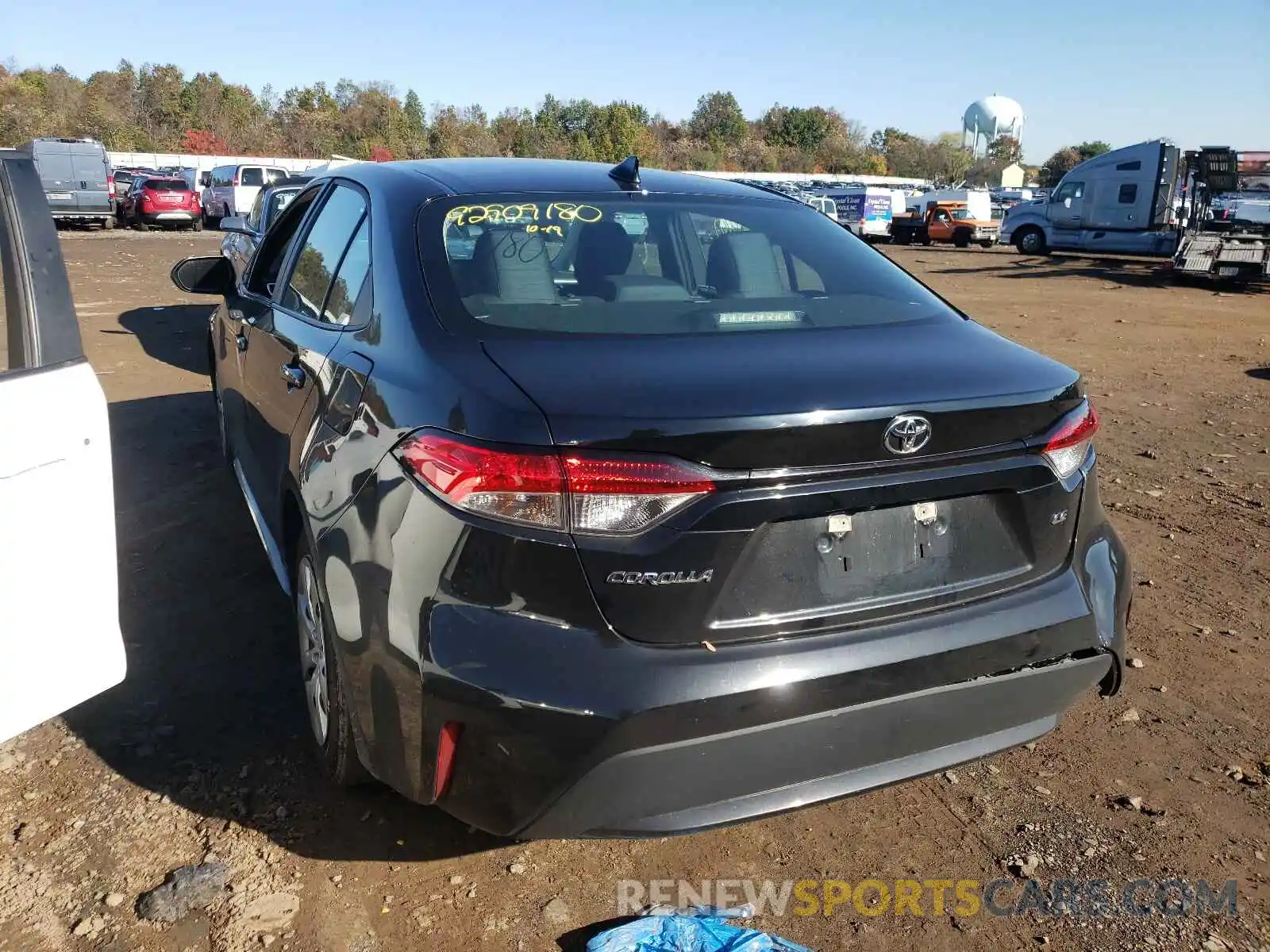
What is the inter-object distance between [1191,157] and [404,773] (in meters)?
25.3

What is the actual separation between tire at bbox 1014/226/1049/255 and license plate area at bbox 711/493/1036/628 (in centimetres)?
2734

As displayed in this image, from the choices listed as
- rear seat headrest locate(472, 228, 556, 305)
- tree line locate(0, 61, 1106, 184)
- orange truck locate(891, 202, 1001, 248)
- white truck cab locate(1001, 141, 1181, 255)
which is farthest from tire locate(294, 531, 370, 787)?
tree line locate(0, 61, 1106, 184)

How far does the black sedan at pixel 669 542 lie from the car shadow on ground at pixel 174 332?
7.15 metres

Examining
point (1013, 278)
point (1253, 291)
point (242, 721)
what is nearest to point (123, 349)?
point (242, 721)

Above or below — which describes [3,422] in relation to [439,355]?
below

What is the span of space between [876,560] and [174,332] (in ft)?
34.5

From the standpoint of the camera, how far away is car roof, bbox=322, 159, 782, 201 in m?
3.01

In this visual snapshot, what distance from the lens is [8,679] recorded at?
2205 millimetres

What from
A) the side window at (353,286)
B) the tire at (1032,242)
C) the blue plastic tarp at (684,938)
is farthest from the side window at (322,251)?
the tire at (1032,242)

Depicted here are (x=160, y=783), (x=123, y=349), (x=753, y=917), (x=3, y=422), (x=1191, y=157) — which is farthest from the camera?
(x=1191, y=157)

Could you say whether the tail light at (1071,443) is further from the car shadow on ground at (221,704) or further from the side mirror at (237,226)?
the side mirror at (237,226)

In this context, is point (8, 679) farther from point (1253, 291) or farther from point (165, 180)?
point (165, 180)

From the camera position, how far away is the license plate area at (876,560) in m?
2.09

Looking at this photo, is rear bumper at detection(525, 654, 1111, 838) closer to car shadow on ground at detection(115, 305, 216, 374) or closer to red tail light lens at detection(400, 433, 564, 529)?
red tail light lens at detection(400, 433, 564, 529)
